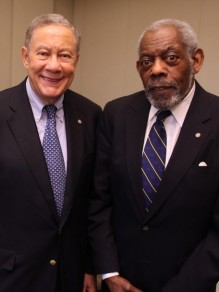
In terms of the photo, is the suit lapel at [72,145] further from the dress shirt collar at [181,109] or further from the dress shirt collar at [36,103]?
the dress shirt collar at [181,109]

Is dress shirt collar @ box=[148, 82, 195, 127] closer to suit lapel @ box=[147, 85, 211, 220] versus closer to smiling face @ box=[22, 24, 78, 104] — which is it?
suit lapel @ box=[147, 85, 211, 220]

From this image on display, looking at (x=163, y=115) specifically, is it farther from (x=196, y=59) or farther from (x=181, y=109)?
(x=196, y=59)

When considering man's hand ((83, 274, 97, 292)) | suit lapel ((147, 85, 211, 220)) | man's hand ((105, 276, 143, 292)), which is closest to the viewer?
suit lapel ((147, 85, 211, 220))

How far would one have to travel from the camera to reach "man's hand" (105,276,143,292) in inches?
50.5

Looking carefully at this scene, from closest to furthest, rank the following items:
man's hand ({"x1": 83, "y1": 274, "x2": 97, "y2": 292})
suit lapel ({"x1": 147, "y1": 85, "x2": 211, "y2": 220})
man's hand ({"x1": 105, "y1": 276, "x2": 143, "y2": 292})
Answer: suit lapel ({"x1": 147, "y1": 85, "x2": 211, "y2": 220}), man's hand ({"x1": 105, "y1": 276, "x2": 143, "y2": 292}), man's hand ({"x1": 83, "y1": 274, "x2": 97, "y2": 292})

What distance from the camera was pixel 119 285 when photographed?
1.29 meters

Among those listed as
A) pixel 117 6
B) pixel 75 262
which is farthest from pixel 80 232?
pixel 117 6

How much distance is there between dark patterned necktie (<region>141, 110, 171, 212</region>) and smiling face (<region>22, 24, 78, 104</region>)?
39 centimetres

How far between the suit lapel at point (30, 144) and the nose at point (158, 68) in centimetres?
46

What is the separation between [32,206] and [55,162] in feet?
0.57

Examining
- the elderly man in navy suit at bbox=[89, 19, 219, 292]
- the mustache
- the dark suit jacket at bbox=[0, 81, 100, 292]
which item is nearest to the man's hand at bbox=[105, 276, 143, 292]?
the elderly man in navy suit at bbox=[89, 19, 219, 292]

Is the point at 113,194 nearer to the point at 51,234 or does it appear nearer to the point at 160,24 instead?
the point at 51,234

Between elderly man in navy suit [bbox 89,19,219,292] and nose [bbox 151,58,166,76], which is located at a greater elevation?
nose [bbox 151,58,166,76]

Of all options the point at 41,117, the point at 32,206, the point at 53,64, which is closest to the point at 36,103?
the point at 41,117
